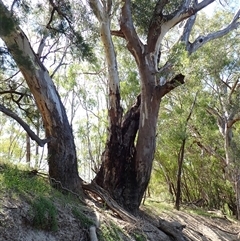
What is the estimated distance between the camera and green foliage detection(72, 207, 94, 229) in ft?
19.1

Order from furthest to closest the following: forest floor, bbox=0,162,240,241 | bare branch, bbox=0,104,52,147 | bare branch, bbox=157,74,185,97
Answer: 1. bare branch, bbox=157,74,185,97
2. bare branch, bbox=0,104,52,147
3. forest floor, bbox=0,162,240,241

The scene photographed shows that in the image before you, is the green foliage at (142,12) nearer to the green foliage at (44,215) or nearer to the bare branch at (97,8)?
the bare branch at (97,8)

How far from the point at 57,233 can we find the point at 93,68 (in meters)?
7.88

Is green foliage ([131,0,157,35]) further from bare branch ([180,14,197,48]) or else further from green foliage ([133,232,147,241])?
green foliage ([133,232,147,241])

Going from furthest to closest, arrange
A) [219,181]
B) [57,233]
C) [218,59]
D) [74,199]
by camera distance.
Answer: [219,181], [218,59], [74,199], [57,233]

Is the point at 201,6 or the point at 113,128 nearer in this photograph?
the point at 113,128

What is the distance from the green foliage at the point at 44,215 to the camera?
5094 mm

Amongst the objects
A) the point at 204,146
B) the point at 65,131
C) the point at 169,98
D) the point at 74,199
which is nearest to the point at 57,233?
the point at 74,199

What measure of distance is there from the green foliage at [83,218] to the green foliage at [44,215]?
0.55m

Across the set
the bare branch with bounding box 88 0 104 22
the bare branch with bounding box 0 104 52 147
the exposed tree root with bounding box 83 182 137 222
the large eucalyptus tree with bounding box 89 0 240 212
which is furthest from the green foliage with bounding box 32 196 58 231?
the bare branch with bounding box 88 0 104 22

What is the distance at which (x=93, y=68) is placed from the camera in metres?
12.4

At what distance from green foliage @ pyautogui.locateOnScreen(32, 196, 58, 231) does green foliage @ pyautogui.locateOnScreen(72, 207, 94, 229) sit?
1.80ft

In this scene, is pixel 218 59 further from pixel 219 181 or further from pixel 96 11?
pixel 219 181

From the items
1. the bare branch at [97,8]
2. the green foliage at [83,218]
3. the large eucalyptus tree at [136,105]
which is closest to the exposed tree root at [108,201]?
the large eucalyptus tree at [136,105]
